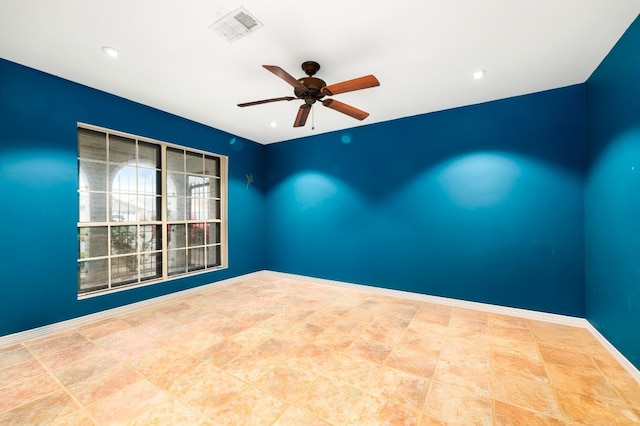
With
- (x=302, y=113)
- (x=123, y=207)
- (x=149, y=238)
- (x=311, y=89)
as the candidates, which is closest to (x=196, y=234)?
(x=149, y=238)

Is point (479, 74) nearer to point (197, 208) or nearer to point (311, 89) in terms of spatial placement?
point (311, 89)

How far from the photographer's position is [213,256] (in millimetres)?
4875

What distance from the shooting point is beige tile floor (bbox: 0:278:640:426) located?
1.72 metres

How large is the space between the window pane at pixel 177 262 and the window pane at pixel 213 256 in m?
0.47

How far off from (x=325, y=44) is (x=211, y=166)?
3.30 m

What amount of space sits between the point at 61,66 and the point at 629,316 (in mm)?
5951

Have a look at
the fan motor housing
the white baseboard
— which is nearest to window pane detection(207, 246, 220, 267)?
the white baseboard

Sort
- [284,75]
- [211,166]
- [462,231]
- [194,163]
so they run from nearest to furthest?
[284,75] → [462,231] → [194,163] → [211,166]

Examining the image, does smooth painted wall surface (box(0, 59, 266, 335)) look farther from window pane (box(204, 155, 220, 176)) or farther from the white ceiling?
window pane (box(204, 155, 220, 176))

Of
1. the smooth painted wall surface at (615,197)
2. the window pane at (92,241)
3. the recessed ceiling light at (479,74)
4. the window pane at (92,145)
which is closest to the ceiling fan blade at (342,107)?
the recessed ceiling light at (479,74)

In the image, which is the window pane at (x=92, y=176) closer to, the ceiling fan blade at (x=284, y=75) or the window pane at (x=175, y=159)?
the window pane at (x=175, y=159)

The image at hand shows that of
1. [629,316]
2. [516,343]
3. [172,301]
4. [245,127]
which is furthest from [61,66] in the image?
[629,316]

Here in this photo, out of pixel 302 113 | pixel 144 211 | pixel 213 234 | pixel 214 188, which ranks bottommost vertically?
pixel 213 234

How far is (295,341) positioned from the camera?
269 cm
